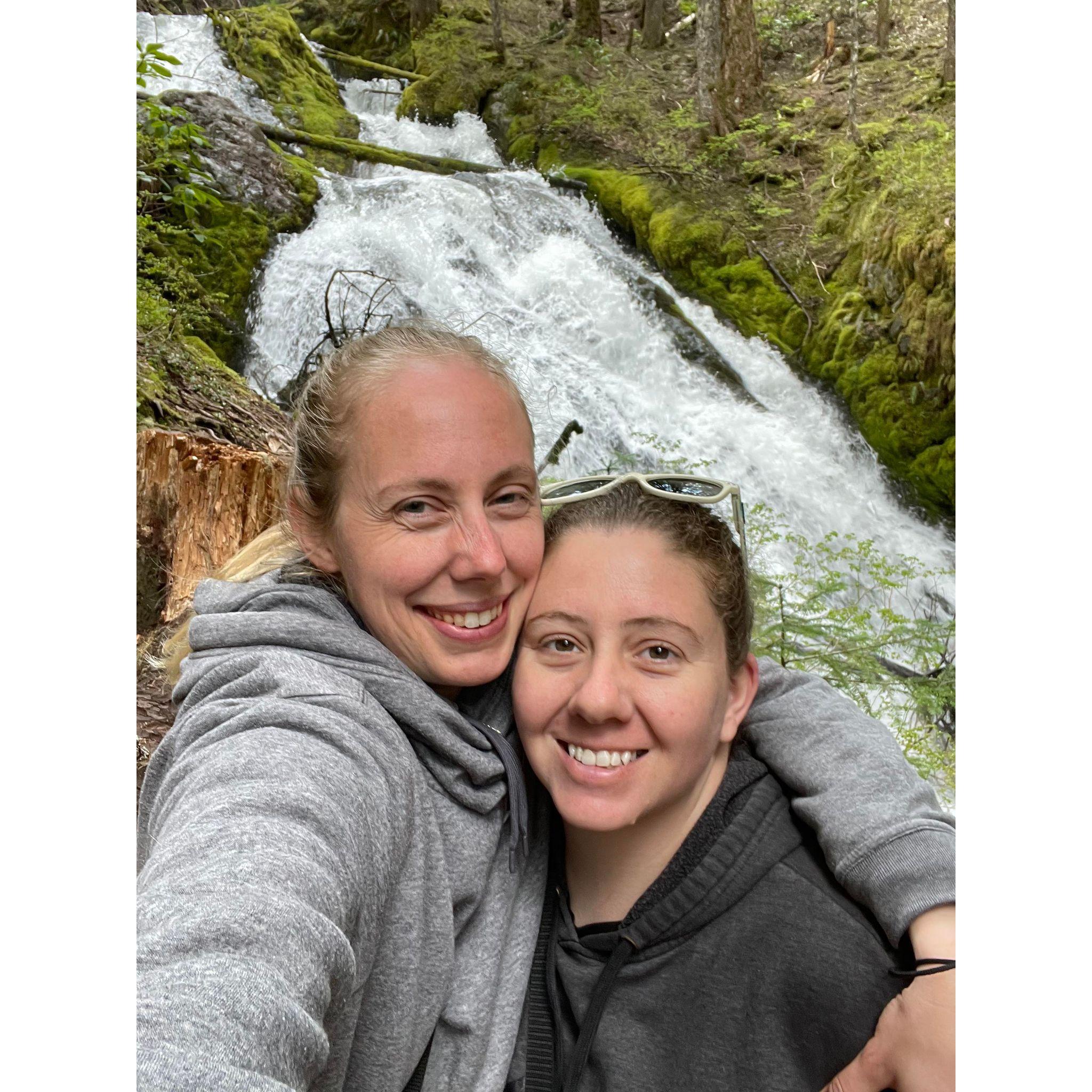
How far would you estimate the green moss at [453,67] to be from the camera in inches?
82.2

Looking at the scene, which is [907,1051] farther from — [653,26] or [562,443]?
[653,26]

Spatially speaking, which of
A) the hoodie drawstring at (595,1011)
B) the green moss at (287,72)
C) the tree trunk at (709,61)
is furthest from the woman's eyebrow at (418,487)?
the green moss at (287,72)

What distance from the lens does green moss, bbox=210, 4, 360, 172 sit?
6.95ft

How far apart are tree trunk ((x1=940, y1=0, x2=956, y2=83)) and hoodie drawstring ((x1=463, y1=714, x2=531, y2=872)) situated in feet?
4.93

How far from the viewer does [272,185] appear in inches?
90.4

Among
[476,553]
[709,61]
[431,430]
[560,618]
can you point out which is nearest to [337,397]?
[431,430]

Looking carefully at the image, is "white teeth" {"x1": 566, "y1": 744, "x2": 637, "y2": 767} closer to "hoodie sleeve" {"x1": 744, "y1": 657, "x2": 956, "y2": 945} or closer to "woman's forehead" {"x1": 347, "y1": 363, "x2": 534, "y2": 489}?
"hoodie sleeve" {"x1": 744, "y1": 657, "x2": 956, "y2": 945}

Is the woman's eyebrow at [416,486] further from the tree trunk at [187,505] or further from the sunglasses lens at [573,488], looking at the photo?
the tree trunk at [187,505]

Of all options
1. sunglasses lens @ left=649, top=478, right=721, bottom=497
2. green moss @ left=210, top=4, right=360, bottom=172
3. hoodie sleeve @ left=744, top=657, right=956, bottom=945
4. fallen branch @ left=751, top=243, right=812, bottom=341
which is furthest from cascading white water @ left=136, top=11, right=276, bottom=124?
hoodie sleeve @ left=744, top=657, right=956, bottom=945

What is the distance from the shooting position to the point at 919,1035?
1.07 m

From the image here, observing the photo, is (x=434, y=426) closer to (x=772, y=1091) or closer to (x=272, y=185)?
(x=772, y=1091)

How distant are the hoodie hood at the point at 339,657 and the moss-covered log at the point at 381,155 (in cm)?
148
